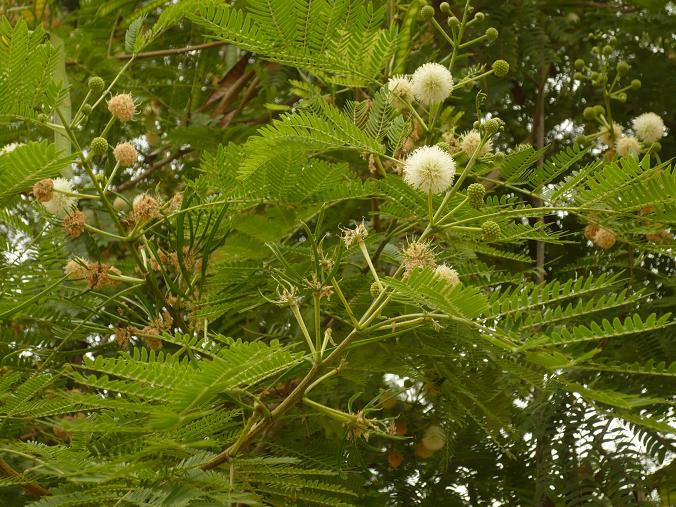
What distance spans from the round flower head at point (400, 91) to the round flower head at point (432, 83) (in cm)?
3

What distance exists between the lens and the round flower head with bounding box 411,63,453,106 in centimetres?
182

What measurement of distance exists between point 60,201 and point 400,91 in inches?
26.2

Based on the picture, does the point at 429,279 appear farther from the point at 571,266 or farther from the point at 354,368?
the point at 571,266

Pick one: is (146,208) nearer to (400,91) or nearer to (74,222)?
(74,222)

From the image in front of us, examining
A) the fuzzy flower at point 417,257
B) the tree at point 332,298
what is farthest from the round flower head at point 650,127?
the fuzzy flower at point 417,257

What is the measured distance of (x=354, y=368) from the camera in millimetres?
1916

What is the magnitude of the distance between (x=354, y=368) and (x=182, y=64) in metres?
1.94

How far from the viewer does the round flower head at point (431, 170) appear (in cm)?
158

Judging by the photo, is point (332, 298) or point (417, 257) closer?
point (417, 257)

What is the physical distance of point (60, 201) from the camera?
1803 mm

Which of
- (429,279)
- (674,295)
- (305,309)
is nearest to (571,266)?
(674,295)

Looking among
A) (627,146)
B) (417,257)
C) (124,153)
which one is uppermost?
(627,146)

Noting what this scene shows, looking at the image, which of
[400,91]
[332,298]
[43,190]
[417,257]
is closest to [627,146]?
[400,91]

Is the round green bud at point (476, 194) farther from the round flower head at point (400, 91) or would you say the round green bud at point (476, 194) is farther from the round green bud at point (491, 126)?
the round flower head at point (400, 91)
